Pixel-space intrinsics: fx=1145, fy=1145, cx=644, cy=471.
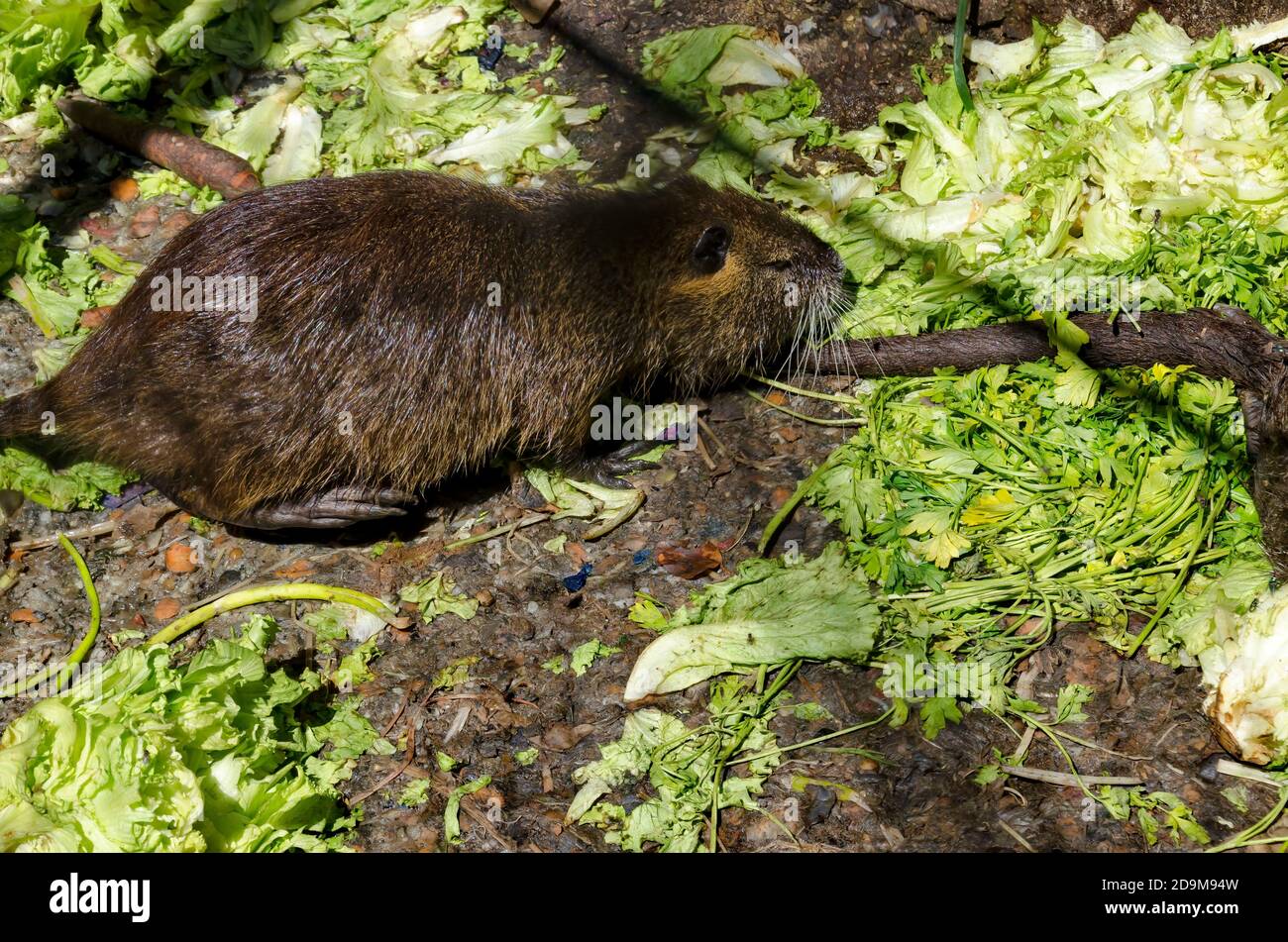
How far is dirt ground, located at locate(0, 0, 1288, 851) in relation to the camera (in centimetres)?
321

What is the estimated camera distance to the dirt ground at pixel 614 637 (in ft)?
10.5

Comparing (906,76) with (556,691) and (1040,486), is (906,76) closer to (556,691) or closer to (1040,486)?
(1040,486)

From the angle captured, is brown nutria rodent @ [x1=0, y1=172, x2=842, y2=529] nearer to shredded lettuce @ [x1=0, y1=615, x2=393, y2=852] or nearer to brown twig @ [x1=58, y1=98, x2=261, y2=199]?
shredded lettuce @ [x1=0, y1=615, x2=393, y2=852]

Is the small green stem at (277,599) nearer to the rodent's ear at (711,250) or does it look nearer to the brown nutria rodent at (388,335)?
the brown nutria rodent at (388,335)

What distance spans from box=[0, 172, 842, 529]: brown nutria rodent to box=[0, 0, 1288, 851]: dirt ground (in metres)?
0.26

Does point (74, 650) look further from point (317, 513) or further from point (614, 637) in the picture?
point (614, 637)

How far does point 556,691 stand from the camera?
3.61m

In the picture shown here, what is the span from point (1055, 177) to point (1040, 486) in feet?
4.60

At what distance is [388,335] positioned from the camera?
3.69m

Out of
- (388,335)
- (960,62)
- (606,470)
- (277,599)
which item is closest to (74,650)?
(277,599)

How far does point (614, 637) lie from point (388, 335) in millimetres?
1221

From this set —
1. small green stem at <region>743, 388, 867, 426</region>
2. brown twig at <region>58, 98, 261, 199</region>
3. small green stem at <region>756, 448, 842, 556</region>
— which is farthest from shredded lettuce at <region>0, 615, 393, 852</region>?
brown twig at <region>58, 98, 261, 199</region>

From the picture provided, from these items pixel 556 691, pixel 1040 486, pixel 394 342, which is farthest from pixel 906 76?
pixel 556 691

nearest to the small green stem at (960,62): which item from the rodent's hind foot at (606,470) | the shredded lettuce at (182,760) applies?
the rodent's hind foot at (606,470)
